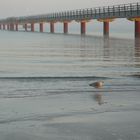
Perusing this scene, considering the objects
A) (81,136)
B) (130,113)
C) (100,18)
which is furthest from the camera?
(100,18)

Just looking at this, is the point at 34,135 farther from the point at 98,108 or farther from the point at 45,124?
the point at 98,108

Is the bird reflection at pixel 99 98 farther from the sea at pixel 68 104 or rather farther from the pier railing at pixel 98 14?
the pier railing at pixel 98 14

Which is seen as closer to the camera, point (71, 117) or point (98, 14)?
point (71, 117)

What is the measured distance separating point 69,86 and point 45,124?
4.82 m

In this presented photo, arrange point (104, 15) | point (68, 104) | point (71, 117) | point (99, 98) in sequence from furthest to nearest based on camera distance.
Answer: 1. point (104, 15)
2. point (99, 98)
3. point (68, 104)
4. point (71, 117)

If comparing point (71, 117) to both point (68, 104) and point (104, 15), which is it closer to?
point (68, 104)

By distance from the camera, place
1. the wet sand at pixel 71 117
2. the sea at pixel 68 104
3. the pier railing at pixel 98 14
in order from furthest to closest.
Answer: the pier railing at pixel 98 14
the sea at pixel 68 104
the wet sand at pixel 71 117

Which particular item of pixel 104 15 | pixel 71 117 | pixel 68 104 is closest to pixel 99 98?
pixel 68 104

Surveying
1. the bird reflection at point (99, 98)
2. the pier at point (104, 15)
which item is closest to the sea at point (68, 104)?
the bird reflection at point (99, 98)

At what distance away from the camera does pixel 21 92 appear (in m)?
11.0

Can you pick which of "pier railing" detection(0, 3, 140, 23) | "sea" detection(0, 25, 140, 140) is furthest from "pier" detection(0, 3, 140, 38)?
"sea" detection(0, 25, 140, 140)

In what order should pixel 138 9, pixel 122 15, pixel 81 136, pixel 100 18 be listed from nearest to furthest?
1. pixel 81 136
2. pixel 138 9
3. pixel 122 15
4. pixel 100 18

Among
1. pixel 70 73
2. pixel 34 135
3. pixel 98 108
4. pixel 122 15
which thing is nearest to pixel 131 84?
pixel 70 73

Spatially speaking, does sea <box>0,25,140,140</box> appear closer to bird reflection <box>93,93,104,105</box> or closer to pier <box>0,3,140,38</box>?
bird reflection <box>93,93,104,105</box>
